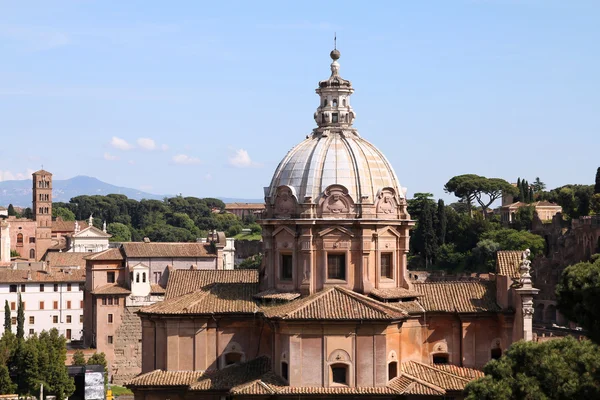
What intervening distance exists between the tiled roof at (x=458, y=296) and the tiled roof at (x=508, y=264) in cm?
71

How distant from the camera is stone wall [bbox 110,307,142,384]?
73.8m

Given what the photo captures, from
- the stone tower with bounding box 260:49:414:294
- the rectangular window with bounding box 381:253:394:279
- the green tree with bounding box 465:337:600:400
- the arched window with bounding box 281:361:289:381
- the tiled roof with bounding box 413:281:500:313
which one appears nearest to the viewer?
the green tree with bounding box 465:337:600:400

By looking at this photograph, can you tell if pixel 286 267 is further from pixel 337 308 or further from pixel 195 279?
pixel 195 279

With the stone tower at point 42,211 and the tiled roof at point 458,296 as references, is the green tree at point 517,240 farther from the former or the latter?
the tiled roof at point 458,296

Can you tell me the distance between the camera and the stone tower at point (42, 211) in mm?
129250

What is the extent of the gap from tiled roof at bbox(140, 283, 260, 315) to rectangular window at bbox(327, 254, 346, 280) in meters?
3.05

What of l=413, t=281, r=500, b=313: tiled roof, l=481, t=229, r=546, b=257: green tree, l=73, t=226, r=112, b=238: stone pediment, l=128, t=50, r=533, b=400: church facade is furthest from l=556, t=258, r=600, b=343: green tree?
l=73, t=226, r=112, b=238: stone pediment

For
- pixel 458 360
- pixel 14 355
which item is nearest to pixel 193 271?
pixel 458 360

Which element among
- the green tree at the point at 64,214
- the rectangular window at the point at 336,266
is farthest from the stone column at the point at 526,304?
the green tree at the point at 64,214

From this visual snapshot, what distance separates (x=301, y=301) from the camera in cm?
3794

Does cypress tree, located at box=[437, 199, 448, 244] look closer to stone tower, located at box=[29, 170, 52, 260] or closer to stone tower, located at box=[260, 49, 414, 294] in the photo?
stone tower, located at box=[29, 170, 52, 260]

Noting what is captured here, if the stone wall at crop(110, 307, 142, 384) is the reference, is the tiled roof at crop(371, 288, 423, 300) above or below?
above

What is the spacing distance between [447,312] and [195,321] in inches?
351

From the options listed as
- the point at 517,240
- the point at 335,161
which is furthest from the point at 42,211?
the point at 335,161
